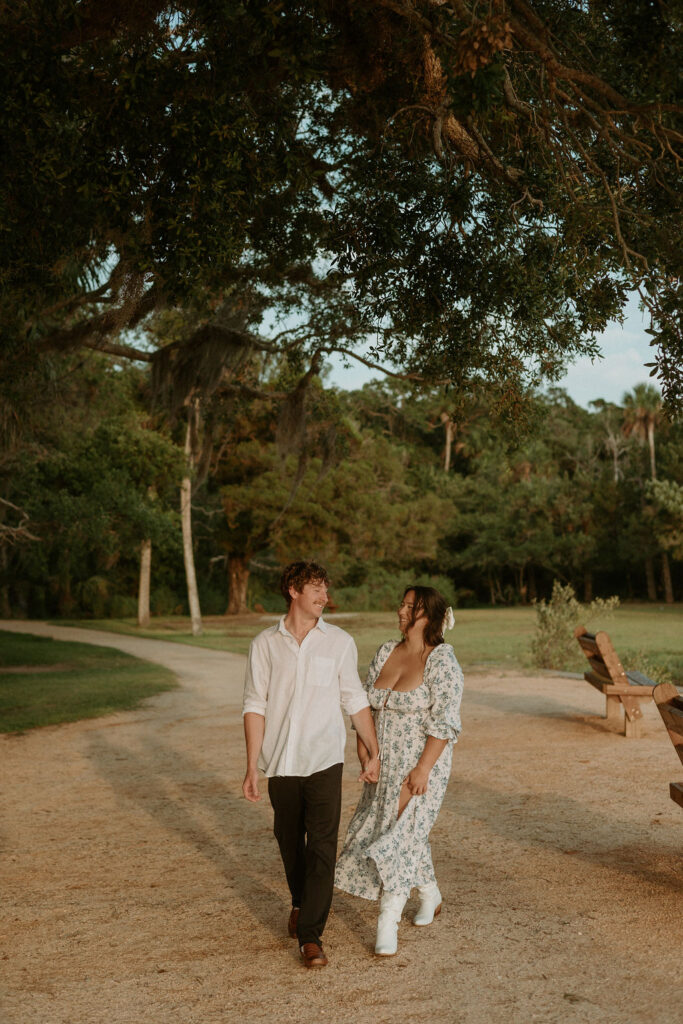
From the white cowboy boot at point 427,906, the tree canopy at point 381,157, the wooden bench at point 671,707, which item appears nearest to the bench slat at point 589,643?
the tree canopy at point 381,157

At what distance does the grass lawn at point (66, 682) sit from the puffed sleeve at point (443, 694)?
7914 millimetres

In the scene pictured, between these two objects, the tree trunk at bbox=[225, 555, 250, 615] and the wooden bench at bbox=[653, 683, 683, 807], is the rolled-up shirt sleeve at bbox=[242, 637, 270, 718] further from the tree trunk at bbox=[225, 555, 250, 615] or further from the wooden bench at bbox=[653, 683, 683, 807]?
the tree trunk at bbox=[225, 555, 250, 615]

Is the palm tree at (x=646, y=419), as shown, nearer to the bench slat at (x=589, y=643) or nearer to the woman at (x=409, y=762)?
the bench slat at (x=589, y=643)

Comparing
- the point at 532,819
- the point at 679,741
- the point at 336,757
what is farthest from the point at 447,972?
the point at 532,819

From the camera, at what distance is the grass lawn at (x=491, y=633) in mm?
19141

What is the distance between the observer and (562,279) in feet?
29.1

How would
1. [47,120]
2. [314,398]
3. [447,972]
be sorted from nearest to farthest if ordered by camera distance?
[447,972] → [47,120] → [314,398]

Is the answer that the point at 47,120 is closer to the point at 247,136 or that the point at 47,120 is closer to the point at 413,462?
the point at 247,136

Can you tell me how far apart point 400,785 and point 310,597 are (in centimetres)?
93

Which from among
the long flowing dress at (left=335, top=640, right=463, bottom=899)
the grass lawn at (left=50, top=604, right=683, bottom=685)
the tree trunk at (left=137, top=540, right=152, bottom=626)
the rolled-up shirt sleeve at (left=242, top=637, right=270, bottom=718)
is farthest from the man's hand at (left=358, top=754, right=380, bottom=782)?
the tree trunk at (left=137, top=540, right=152, bottom=626)

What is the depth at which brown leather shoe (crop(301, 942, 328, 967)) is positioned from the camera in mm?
3971

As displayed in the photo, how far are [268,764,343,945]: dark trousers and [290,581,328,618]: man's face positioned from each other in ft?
2.22

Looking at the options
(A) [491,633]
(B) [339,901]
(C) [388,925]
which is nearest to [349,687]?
(C) [388,925]

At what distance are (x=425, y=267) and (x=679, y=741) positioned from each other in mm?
5271
